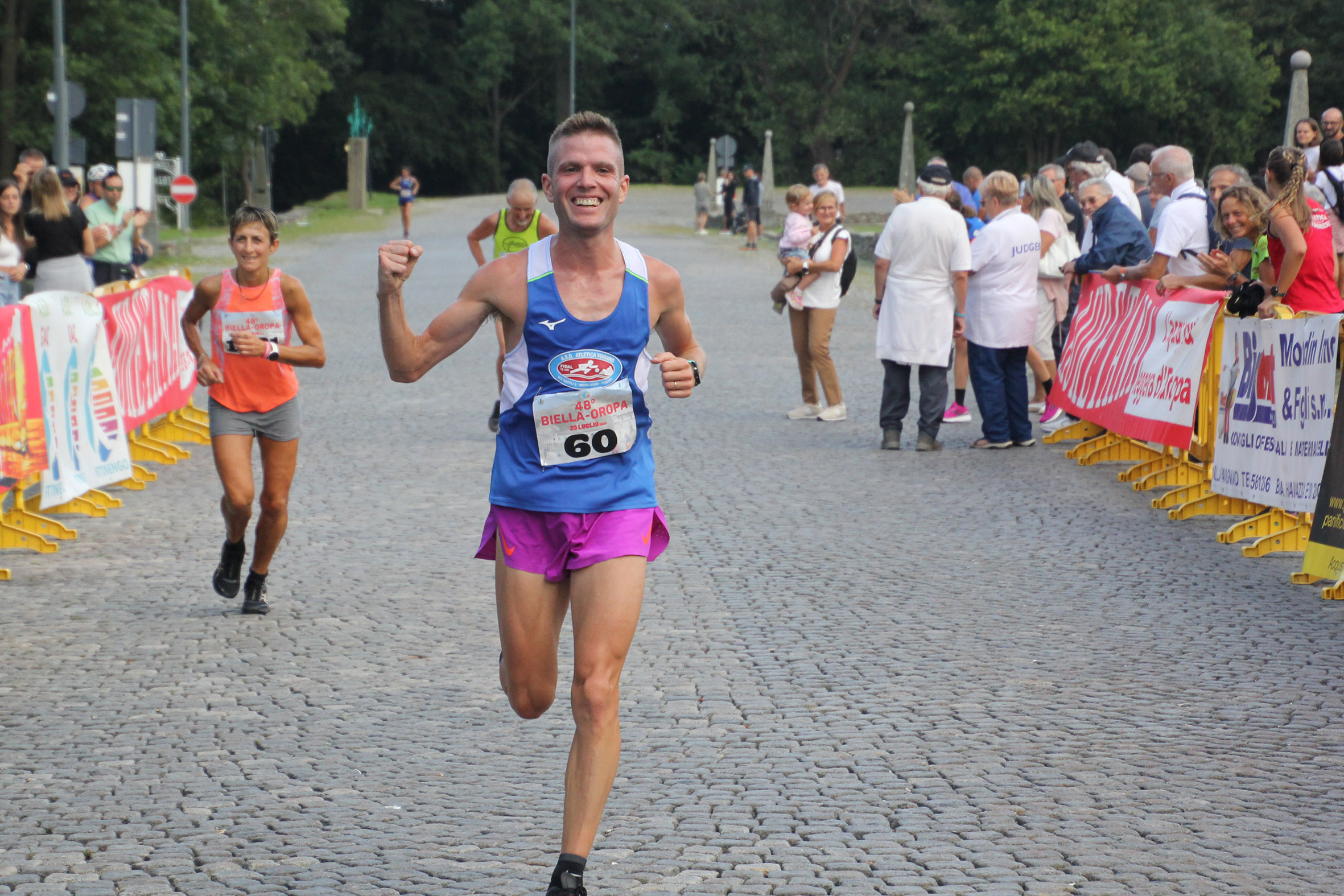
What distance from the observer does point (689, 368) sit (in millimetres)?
4297

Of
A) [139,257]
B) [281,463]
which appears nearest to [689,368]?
[281,463]

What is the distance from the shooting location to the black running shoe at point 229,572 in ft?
24.2

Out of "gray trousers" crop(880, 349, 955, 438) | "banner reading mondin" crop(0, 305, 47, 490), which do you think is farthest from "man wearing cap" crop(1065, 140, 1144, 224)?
"banner reading mondin" crop(0, 305, 47, 490)

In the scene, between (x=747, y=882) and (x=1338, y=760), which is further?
(x=1338, y=760)

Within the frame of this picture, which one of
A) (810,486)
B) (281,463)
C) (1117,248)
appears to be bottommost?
(810,486)

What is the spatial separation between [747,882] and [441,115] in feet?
278

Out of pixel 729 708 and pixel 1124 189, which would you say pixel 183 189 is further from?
pixel 729 708

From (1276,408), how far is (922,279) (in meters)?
3.75

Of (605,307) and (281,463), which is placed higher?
(605,307)

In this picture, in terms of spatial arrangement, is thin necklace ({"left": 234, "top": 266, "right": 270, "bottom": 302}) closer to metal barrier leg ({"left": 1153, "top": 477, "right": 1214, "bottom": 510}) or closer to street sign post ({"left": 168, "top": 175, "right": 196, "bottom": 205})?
metal barrier leg ({"left": 1153, "top": 477, "right": 1214, "bottom": 510})

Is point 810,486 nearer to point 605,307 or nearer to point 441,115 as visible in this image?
point 605,307

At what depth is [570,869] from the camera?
3.91m

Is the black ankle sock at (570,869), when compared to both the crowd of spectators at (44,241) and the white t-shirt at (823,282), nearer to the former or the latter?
the white t-shirt at (823,282)

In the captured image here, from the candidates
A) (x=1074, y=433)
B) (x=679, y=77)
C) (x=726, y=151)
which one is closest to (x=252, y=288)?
(x=1074, y=433)
